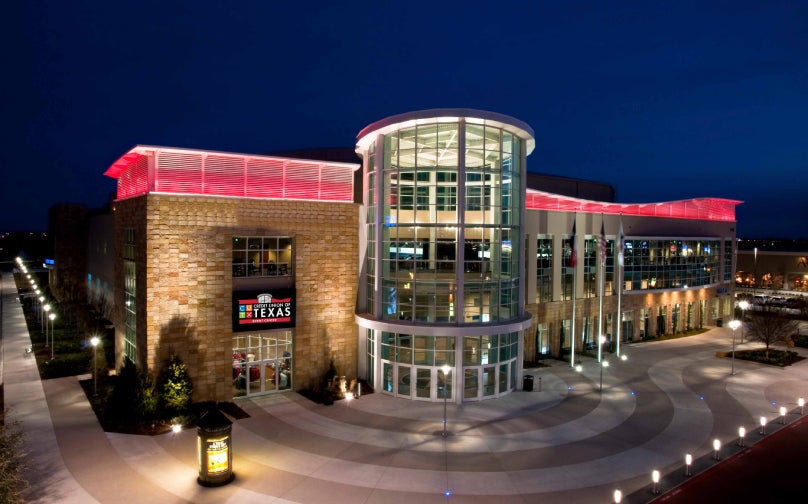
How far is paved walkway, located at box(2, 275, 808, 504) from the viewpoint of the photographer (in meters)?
15.2

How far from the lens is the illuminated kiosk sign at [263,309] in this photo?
75.9 ft

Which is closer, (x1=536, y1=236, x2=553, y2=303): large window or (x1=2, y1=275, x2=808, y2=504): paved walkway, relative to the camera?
(x1=2, y1=275, x2=808, y2=504): paved walkway

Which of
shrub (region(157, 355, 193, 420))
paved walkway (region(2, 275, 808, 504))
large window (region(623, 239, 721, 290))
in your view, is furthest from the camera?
large window (region(623, 239, 721, 290))

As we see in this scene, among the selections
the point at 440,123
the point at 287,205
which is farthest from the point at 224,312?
the point at 440,123

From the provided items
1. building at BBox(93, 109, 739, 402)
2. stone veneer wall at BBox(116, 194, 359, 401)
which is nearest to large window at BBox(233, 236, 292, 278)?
building at BBox(93, 109, 739, 402)

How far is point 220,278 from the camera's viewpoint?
898 inches

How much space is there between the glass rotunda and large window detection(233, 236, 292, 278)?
4.57 metres

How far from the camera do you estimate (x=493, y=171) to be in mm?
24547

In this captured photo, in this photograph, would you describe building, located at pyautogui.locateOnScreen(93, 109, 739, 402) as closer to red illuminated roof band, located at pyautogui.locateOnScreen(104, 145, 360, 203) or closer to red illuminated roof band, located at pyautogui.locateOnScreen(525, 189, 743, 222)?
red illuminated roof band, located at pyautogui.locateOnScreen(104, 145, 360, 203)

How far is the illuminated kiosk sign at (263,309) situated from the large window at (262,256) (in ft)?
3.41

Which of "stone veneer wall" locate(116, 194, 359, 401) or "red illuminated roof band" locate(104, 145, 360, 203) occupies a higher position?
"red illuminated roof band" locate(104, 145, 360, 203)

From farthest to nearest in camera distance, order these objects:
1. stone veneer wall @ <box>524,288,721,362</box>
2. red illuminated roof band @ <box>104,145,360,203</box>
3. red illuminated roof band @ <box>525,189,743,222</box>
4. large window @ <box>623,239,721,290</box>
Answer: large window @ <box>623,239,721,290</box> → red illuminated roof band @ <box>525,189,743,222</box> → stone veneer wall @ <box>524,288,721,362</box> → red illuminated roof band @ <box>104,145,360,203</box>

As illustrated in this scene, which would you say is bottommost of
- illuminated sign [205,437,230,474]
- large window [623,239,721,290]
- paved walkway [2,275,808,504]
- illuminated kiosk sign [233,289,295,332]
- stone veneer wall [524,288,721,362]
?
paved walkway [2,275,808,504]

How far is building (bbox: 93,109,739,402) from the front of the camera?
22.1 meters
